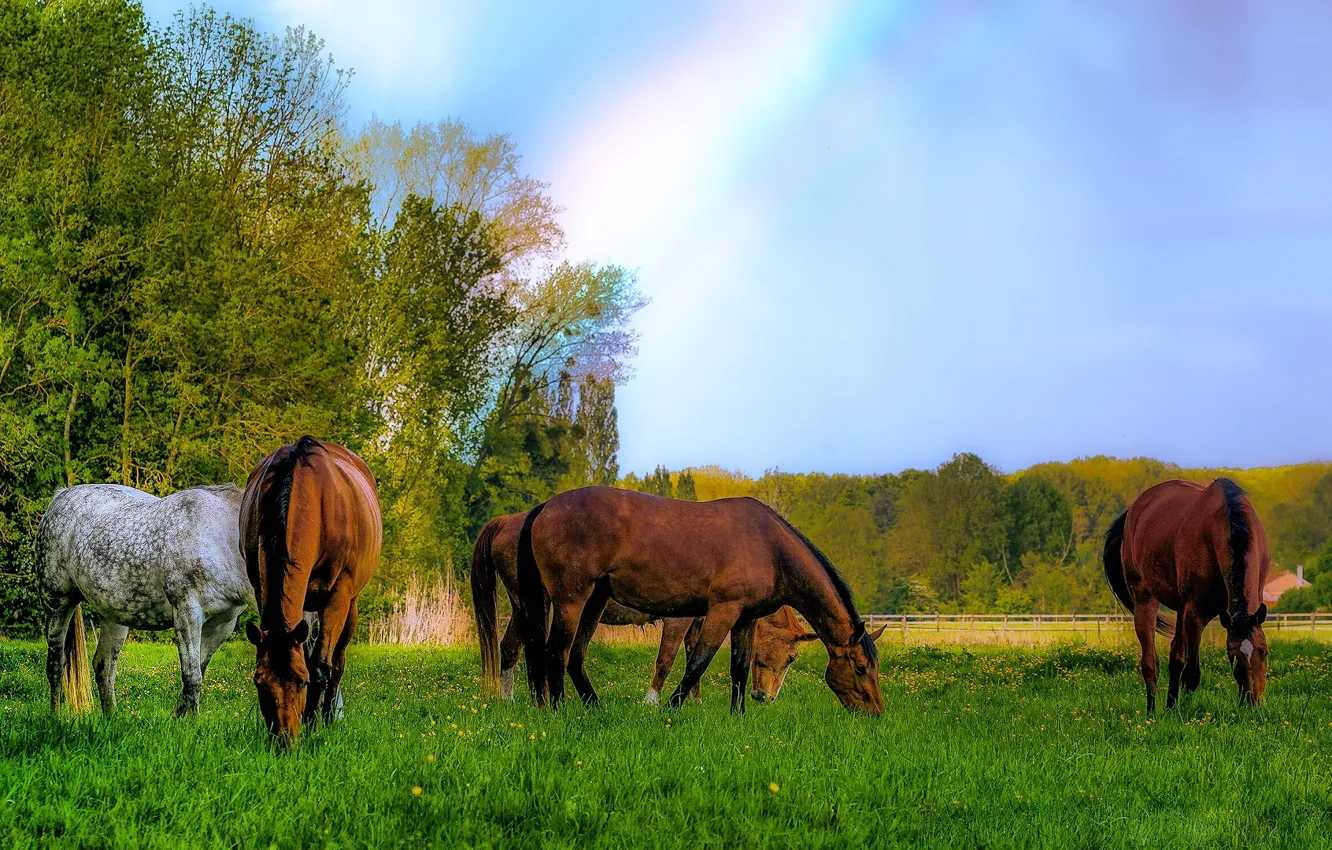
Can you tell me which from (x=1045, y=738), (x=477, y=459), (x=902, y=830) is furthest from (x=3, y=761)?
(x=477, y=459)

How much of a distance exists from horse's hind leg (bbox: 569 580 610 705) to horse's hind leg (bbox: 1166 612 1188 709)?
596 cm

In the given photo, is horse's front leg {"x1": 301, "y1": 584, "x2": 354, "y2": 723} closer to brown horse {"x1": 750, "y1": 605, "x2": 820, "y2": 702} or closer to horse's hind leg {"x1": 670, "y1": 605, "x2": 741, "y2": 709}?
horse's hind leg {"x1": 670, "y1": 605, "x2": 741, "y2": 709}

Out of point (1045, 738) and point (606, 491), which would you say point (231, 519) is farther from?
point (1045, 738)

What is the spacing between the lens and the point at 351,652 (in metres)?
21.2

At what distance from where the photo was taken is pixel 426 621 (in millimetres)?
24625

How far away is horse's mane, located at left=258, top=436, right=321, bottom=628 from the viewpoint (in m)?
6.93

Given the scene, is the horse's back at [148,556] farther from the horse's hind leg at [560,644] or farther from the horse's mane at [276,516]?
the horse's hind leg at [560,644]

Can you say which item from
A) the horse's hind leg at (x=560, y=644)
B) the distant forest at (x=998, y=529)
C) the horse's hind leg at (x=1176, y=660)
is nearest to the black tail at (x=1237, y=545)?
the horse's hind leg at (x=1176, y=660)

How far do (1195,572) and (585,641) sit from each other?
635cm

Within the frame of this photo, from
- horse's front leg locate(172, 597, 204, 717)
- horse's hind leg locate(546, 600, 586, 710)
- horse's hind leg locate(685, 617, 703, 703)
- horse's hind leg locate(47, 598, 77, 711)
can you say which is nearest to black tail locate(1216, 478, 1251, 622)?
horse's hind leg locate(685, 617, 703, 703)

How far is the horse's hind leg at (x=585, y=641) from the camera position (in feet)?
31.6

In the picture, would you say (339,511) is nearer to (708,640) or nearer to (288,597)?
(288,597)

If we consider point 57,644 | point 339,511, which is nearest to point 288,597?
point 339,511

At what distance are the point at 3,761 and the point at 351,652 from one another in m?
15.9
